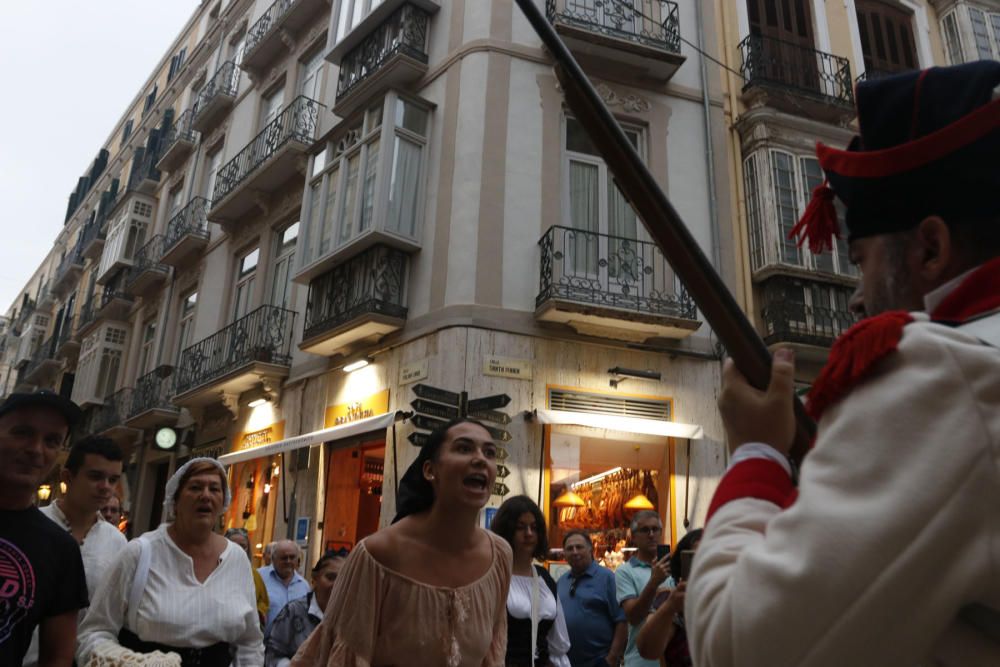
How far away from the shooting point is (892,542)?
862 millimetres

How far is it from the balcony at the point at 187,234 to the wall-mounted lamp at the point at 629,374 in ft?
37.2

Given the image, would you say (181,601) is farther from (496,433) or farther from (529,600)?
(496,433)

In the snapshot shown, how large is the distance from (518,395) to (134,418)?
11.8 metres

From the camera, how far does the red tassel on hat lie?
1546mm

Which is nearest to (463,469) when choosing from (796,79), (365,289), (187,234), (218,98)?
(365,289)

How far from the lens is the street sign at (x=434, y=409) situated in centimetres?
714

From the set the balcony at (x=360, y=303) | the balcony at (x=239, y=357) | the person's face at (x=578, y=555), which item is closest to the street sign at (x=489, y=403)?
the person's face at (x=578, y=555)

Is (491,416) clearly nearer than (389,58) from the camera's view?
Yes

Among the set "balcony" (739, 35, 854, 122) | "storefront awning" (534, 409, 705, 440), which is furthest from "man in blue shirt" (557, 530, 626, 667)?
"balcony" (739, 35, 854, 122)

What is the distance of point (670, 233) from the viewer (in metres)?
1.44

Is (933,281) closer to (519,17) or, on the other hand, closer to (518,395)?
(518,395)

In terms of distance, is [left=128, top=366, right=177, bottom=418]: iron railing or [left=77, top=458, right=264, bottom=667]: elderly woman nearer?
[left=77, top=458, right=264, bottom=667]: elderly woman

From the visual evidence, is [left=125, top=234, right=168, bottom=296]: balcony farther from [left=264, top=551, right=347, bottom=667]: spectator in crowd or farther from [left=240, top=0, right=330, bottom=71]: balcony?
[left=264, top=551, right=347, bottom=667]: spectator in crowd

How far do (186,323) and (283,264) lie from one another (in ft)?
16.8
